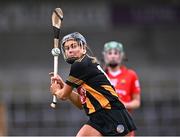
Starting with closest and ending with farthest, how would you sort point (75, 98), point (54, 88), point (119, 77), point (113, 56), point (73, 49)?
point (73, 49), point (54, 88), point (75, 98), point (113, 56), point (119, 77)

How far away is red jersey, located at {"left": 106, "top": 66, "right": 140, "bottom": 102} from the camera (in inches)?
323

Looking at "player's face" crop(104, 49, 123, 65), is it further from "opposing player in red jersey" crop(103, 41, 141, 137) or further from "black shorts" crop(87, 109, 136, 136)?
"black shorts" crop(87, 109, 136, 136)

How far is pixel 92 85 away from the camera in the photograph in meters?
6.18

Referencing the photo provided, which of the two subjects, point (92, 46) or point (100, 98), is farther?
point (92, 46)

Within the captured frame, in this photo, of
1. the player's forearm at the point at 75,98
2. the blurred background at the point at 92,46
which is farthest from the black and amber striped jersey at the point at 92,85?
the blurred background at the point at 92,46

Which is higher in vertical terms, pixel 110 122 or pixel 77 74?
pixel 77 74

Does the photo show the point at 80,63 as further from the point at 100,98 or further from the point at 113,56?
the point at 113,56

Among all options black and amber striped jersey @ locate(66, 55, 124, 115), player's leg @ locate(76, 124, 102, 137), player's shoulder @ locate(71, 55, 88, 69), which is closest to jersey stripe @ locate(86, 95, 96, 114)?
black and amber striped jersey @ locate(66, 55, 124, 115)

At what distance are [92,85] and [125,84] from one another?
2.08m

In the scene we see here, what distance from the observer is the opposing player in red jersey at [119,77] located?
818 centimetres

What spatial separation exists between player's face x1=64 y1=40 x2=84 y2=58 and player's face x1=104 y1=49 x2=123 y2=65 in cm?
188

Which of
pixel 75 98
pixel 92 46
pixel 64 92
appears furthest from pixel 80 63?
pixel 92 46

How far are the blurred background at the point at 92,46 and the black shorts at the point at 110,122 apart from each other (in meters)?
8.22

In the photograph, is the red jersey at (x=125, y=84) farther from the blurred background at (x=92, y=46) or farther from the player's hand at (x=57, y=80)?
the blurred background at (x=92, y=46)
